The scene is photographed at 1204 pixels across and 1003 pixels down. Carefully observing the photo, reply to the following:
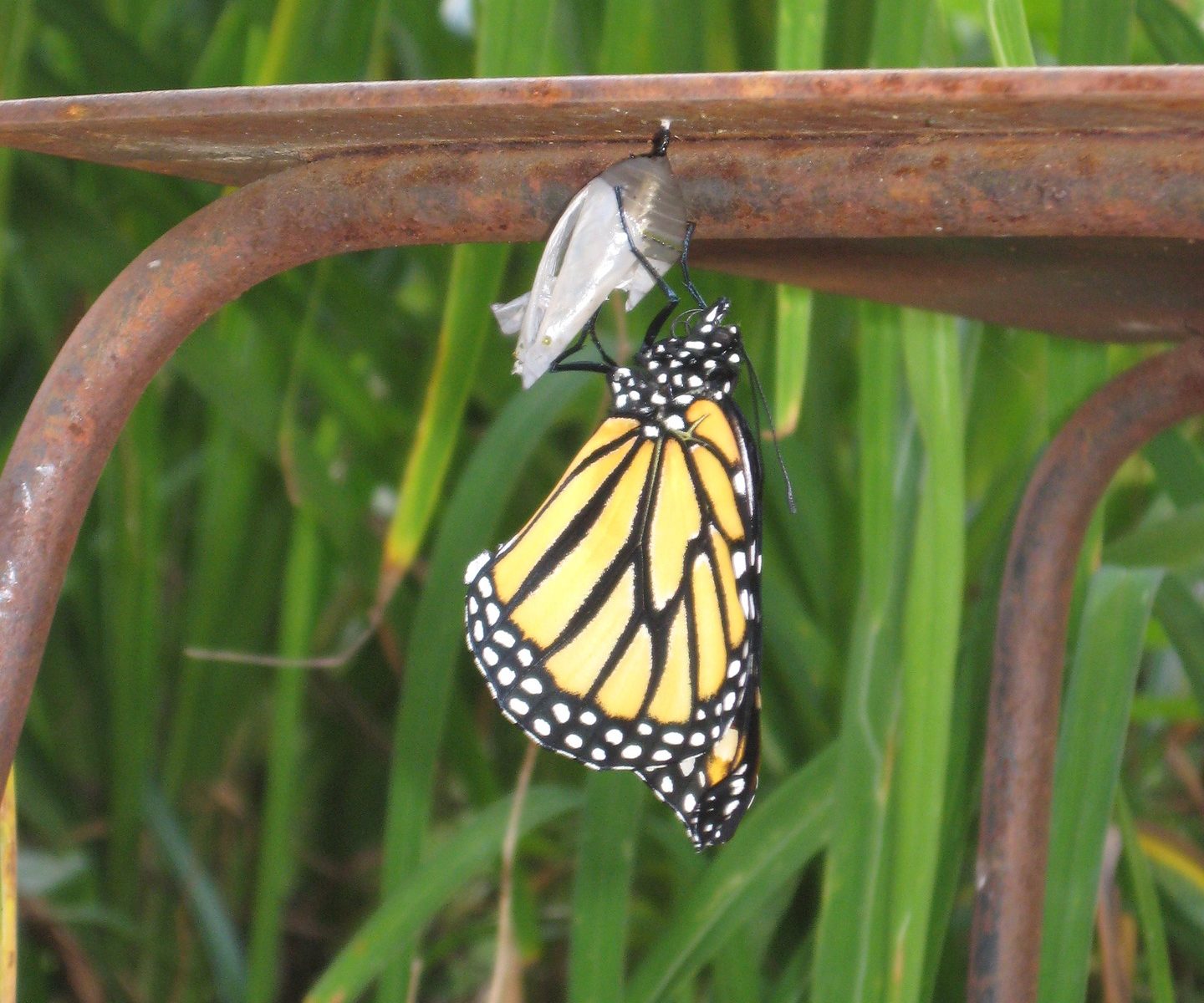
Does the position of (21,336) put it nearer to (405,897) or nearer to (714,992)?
(405,897)

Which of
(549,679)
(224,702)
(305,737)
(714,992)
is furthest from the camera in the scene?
(305,737)

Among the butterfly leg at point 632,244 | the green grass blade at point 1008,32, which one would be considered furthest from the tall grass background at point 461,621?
the butterfly leg at point 632,244

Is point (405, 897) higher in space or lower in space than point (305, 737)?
lower

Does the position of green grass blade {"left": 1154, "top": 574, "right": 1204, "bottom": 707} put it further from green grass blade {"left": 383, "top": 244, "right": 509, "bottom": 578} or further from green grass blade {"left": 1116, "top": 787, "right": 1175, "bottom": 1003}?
green grass blade {"left": 383, "top": 244, "right": 509, "bottom": 578}

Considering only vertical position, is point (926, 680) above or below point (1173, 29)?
below

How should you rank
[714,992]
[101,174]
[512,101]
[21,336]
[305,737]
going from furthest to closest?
1. [305,737]
2. [21,336]
3. [101,174]
4. [714,992]
5. [512,101]

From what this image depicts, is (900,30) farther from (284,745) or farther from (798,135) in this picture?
(284,745)

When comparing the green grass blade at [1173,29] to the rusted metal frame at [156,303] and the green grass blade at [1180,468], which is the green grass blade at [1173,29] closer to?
the green grass blade at [1180,468]

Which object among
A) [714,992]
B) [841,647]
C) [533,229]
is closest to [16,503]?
[533,229]

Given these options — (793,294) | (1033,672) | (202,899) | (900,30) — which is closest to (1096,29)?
(900,30)
